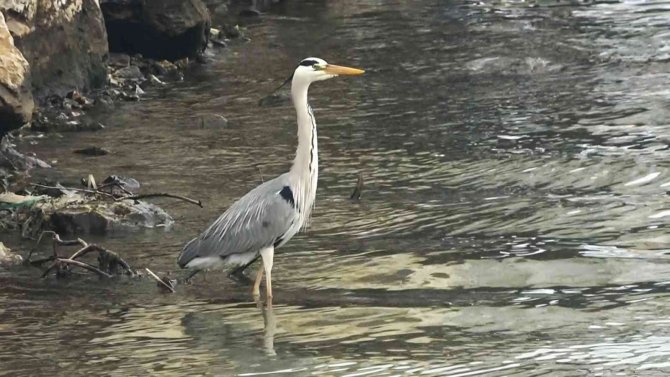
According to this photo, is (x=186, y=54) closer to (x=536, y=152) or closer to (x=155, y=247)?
(x=536, y=152)

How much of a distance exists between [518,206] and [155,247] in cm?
294

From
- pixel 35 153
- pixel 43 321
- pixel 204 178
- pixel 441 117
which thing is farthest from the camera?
pixel 441 117

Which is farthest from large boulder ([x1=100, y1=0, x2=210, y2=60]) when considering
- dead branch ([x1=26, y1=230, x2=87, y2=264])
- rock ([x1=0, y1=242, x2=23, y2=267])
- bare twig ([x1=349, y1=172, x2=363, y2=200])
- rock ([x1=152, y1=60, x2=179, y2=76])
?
rock ([x1=0, y1=242, x2=23, y2=267])

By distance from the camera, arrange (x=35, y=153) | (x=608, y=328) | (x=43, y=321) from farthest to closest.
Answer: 1. (x=35, y=153)
2. (x=43, y=321)
3. (x=608, y=328)

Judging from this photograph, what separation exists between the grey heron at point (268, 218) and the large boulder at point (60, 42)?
5801 millimetres

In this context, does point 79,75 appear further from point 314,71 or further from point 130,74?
point 314,71

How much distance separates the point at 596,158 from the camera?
12.7m

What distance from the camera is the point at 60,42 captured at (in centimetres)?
1591

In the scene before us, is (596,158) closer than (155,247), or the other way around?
(155,247)

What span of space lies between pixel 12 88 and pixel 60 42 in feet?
14.8

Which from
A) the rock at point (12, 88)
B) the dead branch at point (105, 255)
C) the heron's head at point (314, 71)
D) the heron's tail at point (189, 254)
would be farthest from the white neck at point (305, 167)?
the rock at point (12, 88)

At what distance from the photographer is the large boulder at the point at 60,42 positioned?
14727 millimetres

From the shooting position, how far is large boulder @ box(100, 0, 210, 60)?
60.8 ft

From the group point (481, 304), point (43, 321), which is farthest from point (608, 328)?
point (43, 321)
